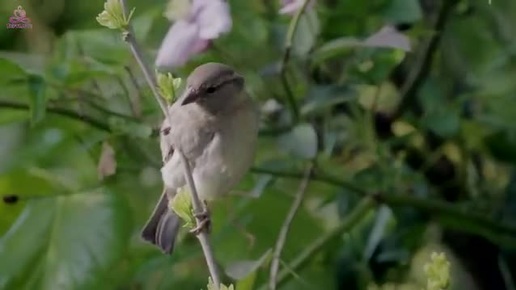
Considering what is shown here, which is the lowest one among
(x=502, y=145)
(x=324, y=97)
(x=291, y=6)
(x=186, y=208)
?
(x=502, y=145)

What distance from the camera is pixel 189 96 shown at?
90 centimetres

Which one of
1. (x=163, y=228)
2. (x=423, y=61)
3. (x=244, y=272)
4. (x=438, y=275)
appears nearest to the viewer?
(x=438, y=275)

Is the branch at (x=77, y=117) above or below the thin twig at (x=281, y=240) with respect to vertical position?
above

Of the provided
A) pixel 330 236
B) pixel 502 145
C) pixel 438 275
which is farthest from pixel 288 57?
pixel 438 275

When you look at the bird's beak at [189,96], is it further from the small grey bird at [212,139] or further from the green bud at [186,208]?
the green bud at [186,208]

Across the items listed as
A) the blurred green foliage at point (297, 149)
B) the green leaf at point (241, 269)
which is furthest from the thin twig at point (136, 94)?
the green leaf at point (241, 269)

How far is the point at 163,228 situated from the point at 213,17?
16 cm

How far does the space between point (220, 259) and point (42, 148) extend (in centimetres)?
18

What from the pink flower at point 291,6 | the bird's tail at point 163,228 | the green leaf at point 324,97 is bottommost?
the green leaf at point 324,97

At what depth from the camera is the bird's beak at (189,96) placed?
0.90 metres

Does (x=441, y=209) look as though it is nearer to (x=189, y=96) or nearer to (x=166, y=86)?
(x=189, y=96)

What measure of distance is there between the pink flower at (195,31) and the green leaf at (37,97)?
81 millimetres

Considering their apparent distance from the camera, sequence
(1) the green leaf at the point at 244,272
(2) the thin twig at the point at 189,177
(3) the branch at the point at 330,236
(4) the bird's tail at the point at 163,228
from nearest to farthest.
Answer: (2) the thin twig at the point at 189,177 → (1) the green leaf at the point at 244,272 → (4) the bird's tail at the point at 163,228 → (3) the branch at the point at 330,236

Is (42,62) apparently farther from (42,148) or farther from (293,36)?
(293,36)
